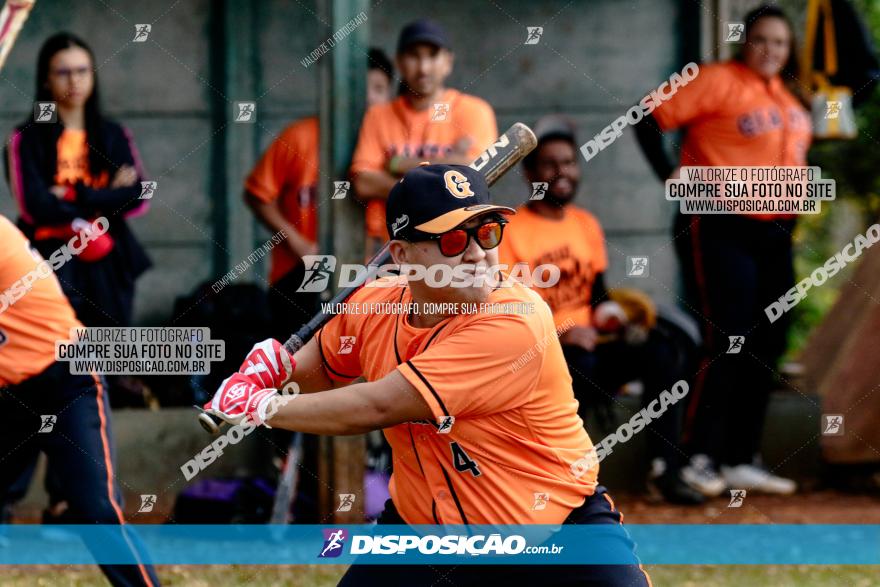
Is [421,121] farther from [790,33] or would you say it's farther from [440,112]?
[790,33]

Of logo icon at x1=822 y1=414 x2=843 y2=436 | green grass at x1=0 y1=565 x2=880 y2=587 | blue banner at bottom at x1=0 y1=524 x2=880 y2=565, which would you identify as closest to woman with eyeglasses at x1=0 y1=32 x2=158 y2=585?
blue banner at bottom at x1=0 y1=524 x2=880 y2=565

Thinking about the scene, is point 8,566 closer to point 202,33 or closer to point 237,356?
point 237,356

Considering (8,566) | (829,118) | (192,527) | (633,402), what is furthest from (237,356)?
(829,118)

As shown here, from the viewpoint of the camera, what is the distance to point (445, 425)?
10.9 feet

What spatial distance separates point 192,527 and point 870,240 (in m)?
3.57

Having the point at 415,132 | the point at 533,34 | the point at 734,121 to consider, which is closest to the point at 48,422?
the point at 415,132

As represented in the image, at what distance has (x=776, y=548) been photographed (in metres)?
5.49

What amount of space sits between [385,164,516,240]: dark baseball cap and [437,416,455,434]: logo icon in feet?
1.45

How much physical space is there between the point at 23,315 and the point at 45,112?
Answer: 1668mm

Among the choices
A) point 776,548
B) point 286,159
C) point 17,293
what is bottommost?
point 776,548

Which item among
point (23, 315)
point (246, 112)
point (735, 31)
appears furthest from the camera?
point (246, 112)

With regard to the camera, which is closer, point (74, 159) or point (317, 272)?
point (317, 272)

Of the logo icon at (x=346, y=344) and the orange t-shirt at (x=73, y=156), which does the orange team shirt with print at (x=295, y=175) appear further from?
the logo icon at (x=346, y=344)

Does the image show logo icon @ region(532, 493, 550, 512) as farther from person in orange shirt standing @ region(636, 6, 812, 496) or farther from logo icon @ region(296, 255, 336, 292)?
person in orange shirt standing @ region(636, 6, 812, 496)
